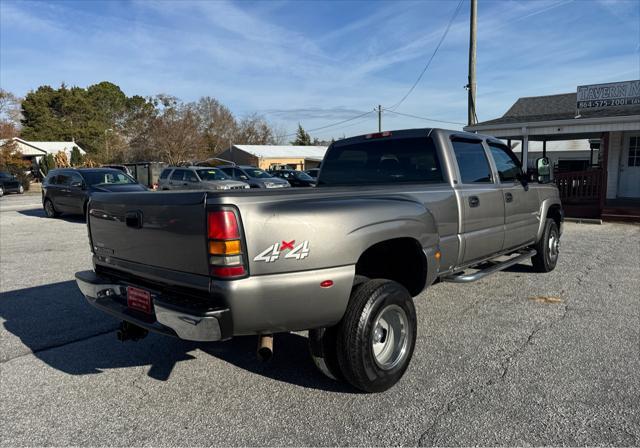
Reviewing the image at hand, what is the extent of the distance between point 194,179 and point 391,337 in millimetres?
15843

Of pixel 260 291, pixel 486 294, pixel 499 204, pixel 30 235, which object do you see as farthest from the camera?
pixel 30 235

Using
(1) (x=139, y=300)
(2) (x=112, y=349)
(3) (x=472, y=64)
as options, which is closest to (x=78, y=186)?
(2) (x=112, y=349)

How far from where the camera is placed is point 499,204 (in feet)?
16.0

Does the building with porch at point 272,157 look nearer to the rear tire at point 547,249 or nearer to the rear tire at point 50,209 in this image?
the rear tire at point 50,209

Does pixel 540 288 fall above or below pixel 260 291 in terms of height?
below

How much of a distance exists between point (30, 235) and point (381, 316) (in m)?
11.1

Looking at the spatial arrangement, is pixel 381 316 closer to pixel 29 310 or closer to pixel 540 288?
pixel 540 288

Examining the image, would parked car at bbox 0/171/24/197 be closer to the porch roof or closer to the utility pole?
the utility pole

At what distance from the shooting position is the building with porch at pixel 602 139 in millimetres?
Result: 12578

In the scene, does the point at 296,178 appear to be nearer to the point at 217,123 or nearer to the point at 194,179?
the point at 194,179

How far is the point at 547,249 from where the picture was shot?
249 inches

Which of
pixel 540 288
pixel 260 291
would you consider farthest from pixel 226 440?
pixel 540 288

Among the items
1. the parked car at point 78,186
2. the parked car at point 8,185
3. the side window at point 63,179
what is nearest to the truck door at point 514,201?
the parked car at point 78,186

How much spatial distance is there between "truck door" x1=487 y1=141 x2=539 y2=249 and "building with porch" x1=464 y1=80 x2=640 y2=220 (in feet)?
28.0
